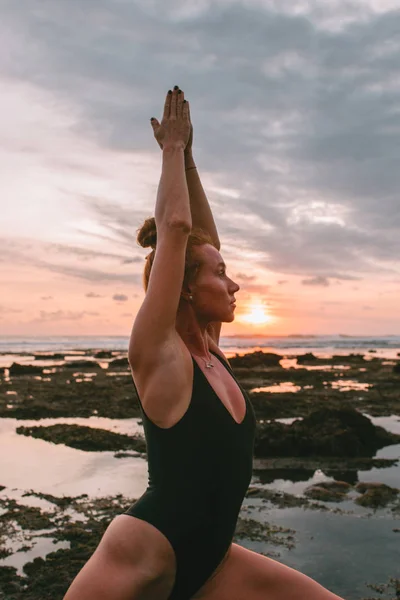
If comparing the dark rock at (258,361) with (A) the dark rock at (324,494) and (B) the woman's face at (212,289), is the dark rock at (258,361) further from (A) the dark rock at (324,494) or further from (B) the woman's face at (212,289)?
(B) the woman's face at (212,289)

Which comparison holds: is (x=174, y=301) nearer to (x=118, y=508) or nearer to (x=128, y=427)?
(x=118, y=508)

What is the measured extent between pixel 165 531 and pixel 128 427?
12959 millimetres

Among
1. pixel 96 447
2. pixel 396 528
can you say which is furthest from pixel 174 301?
pixel 96 447

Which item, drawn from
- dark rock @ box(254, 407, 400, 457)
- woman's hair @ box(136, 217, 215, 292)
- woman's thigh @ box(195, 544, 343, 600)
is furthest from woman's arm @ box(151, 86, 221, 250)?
dark rock @ box(254, 407, 400, 457)

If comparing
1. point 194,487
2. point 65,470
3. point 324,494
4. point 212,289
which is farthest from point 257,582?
point 65,470

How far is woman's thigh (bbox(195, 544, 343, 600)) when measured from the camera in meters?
2.37

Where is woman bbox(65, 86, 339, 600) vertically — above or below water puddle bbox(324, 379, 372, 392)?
above

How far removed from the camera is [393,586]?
557 centimetres

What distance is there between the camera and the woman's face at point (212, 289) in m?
2.50

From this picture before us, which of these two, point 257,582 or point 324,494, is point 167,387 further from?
point 324,494

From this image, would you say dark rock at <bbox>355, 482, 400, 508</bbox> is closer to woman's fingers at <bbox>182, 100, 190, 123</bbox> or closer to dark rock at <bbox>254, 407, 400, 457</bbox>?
dark rock at <bbox>254, 407, 400, 457</bbox>

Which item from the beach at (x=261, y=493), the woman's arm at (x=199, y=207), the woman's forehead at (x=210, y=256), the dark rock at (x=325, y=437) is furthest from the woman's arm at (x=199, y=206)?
the dark rock at (x=325, y=437)

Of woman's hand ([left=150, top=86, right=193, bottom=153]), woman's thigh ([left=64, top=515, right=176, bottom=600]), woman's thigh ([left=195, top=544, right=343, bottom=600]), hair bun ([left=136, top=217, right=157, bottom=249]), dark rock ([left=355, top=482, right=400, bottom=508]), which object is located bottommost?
dark rock ([left=355, top=482, right=400, bottom=508])

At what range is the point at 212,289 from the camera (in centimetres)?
250
